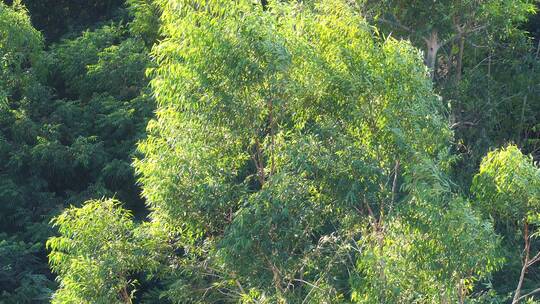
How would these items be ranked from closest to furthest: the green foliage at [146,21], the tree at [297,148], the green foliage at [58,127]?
the tree at [297,148] → the green foliage at [58,127] → the green foliage at [146,21]

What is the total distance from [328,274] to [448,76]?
253 inches

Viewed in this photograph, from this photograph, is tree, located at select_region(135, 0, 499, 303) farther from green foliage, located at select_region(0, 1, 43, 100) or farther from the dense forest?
green foliage, located at select_region(0, 1, 43, 100)

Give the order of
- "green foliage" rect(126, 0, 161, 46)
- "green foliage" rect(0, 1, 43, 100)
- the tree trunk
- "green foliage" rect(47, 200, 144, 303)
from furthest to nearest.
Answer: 1. "green foliage" rect(126, 0, 161, 46)
2. "green foliage" rect(0, 1, 43, 100)
3. the tree trunk
4. "green foliage" rect(47, 200, 144, 303)

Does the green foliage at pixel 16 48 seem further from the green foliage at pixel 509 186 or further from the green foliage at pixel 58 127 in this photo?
the green foliage at pixel 509 186

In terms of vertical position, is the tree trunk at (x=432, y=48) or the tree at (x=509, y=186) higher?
the tree at (x=509, y=186)

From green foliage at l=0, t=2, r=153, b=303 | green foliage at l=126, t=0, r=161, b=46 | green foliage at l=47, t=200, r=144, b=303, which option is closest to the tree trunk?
green foliage at l=0, t=2, r=153, b=303

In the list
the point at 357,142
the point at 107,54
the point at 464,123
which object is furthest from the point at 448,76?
the point at 357,142

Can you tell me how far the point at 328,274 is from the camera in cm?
1010

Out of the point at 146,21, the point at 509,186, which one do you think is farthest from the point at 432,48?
the point at 509,186

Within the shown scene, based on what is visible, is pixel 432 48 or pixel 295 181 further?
pixel 432 48

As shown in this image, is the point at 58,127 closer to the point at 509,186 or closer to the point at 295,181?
the point at 295,181

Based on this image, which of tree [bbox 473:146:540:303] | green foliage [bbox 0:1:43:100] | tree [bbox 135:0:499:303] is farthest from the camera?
green foliage [bbox 0:1:43:100]

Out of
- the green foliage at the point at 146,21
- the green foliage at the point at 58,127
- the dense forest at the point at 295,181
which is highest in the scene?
the dense forest at the point at 295,181

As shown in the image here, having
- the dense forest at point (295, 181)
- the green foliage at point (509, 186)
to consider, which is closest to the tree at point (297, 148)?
the dense forest at point (295, 181)
